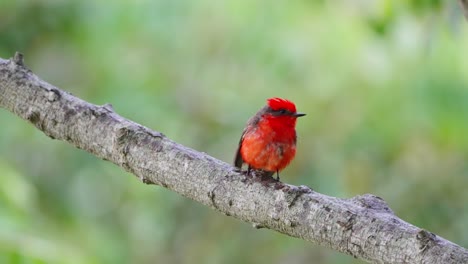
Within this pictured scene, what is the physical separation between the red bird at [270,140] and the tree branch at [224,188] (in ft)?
2.74

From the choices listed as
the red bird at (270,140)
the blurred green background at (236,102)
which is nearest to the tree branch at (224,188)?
the red bird at (270,140)

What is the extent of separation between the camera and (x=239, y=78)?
8.45 meters

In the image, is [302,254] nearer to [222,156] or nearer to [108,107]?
[222,156]

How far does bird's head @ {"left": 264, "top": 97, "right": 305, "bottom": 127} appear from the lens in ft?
13.8

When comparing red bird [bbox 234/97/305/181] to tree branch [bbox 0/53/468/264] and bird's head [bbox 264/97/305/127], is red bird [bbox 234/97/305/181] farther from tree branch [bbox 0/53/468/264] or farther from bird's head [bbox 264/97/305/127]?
tree branch [bbox 0/53/468/264]

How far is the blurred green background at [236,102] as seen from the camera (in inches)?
275

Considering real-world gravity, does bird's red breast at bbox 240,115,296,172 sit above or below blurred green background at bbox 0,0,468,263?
below

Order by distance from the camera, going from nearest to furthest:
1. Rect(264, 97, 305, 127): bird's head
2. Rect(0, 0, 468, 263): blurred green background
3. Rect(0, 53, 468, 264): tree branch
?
Rect(0, 53, 468, 264): tree branch
Rect(264, 97, 305, 127): bird's head
Rect(0, 0, 468, 263): blurred green background

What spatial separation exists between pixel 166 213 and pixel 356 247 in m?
6.15

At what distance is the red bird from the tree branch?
835mm

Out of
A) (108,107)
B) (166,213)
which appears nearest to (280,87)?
(166,213)

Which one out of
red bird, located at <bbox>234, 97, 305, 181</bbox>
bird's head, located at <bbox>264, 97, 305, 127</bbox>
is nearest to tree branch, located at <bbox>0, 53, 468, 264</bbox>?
red bird, located at <bbox>234, 97, 305, 181</bbox>

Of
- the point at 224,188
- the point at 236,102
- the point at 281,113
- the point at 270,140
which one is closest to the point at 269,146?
the point at 270,140

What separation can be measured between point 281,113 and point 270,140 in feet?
0.80
